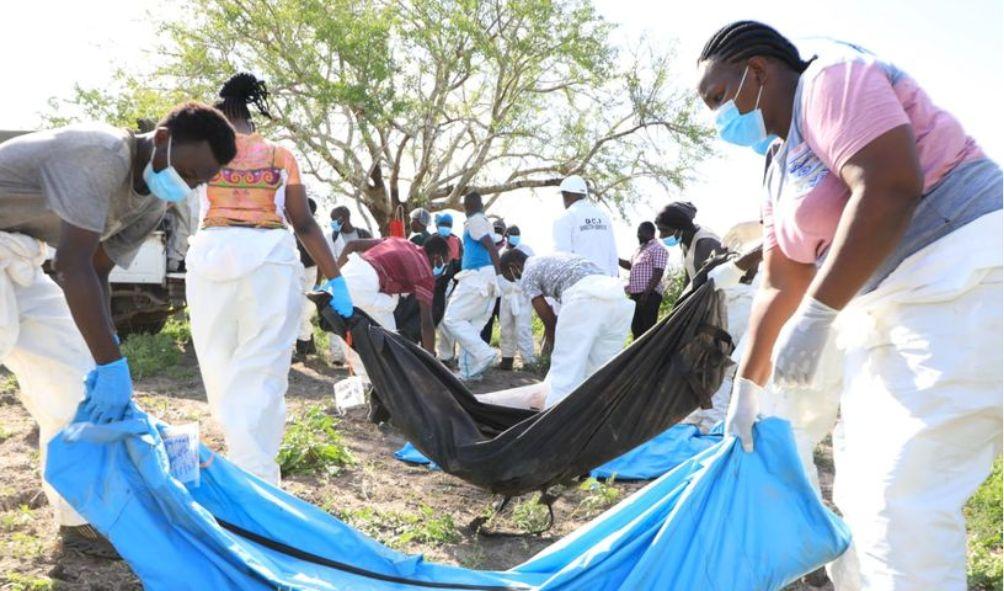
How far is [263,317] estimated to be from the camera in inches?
145

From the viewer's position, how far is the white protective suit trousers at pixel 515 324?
30.9 feet

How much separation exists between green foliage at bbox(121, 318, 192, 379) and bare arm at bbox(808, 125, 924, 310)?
670 cm

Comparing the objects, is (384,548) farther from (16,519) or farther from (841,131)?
(841,131)

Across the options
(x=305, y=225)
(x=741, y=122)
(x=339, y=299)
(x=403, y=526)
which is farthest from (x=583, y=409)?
(x=741, y=122)

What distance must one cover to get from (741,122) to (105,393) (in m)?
1.99

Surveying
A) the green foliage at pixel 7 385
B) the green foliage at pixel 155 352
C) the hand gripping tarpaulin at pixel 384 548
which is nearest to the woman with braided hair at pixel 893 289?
the hand gripping tarpaulin at pixel 384 548

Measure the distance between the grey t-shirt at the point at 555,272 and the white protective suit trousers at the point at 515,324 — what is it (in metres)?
3.10

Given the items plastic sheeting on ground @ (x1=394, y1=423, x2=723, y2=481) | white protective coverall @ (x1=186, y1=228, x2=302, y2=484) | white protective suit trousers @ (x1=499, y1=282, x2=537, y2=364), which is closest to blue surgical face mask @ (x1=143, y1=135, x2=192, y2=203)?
white protective coverall @ (x1=186, y1=228, x2=302, y2=484)

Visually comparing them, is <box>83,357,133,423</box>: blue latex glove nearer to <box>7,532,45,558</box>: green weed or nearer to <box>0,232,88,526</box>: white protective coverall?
<box>0,232,88,526</box>: white protective coverall

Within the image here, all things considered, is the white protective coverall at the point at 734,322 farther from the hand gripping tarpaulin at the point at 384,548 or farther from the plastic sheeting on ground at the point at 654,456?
the hand gripping tarpaulin at the point at 384,548

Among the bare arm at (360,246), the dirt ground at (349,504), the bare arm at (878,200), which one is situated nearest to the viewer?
the bare arm at (878,200)

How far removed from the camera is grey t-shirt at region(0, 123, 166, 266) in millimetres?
2699

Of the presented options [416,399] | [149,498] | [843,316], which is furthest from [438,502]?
[843,316]

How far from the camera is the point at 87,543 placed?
3305 millimetres
